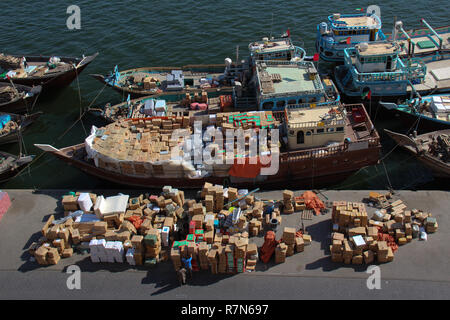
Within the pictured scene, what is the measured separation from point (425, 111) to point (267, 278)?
1787cm

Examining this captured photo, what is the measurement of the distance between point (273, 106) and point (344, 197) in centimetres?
734

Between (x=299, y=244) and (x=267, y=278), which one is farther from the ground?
(x=299, y=244)

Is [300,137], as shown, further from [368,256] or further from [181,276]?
[181,276]

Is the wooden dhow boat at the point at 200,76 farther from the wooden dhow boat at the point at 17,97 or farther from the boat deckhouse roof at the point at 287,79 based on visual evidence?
the wooden dhow boat at the point at 17,97

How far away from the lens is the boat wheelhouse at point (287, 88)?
26.7 metres

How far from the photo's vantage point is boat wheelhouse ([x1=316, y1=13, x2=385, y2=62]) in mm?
35281

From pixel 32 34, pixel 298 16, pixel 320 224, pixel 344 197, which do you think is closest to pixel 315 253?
pixel 320 224

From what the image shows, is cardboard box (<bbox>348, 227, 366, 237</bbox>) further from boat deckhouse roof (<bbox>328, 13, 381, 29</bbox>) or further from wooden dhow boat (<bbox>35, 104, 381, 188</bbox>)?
boat deckhouse roof (<bbox>328, 13, 381, 29</bbox>)

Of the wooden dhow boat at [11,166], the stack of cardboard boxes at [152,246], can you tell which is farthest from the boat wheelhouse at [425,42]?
the wooden dhow boat at [11,166]

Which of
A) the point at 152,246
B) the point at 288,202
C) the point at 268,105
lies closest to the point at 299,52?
the point at 268,105

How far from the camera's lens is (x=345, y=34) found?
35.6 meters

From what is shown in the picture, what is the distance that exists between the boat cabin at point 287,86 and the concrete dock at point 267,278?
8.57 m
